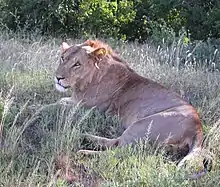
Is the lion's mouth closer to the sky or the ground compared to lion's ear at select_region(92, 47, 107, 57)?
closer to the ground

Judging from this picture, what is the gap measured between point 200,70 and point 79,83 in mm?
2373

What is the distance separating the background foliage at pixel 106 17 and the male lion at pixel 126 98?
537 centimetres

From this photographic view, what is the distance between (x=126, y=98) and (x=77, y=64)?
66 cm

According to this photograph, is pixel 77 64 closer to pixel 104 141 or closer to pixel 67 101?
pixel 67 101

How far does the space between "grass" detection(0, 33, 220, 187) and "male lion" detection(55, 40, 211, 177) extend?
0.56 feet

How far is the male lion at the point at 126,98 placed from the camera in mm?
4669

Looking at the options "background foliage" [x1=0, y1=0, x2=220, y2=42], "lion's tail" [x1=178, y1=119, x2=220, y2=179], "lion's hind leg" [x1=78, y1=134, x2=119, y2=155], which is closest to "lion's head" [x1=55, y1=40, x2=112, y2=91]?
"lion's hind leg" [x1=78, y1=134, x2=119, y2=155]

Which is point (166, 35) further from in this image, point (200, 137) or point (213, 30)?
point (200, 137)

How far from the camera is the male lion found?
4.67m

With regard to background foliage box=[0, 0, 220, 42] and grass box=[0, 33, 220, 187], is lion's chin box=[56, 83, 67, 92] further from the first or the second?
background foliage box=[0, 0, 220, 42]

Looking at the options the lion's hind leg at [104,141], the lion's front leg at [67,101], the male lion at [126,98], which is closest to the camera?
the male lion at [126,98]

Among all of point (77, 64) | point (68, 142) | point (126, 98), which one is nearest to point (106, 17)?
point (77, 64)

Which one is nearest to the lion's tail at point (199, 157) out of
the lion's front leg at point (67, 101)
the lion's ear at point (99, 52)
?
the lion's front leg at point (67, 101)

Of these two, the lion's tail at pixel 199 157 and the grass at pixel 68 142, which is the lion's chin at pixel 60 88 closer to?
the grass at pixel 68 142
